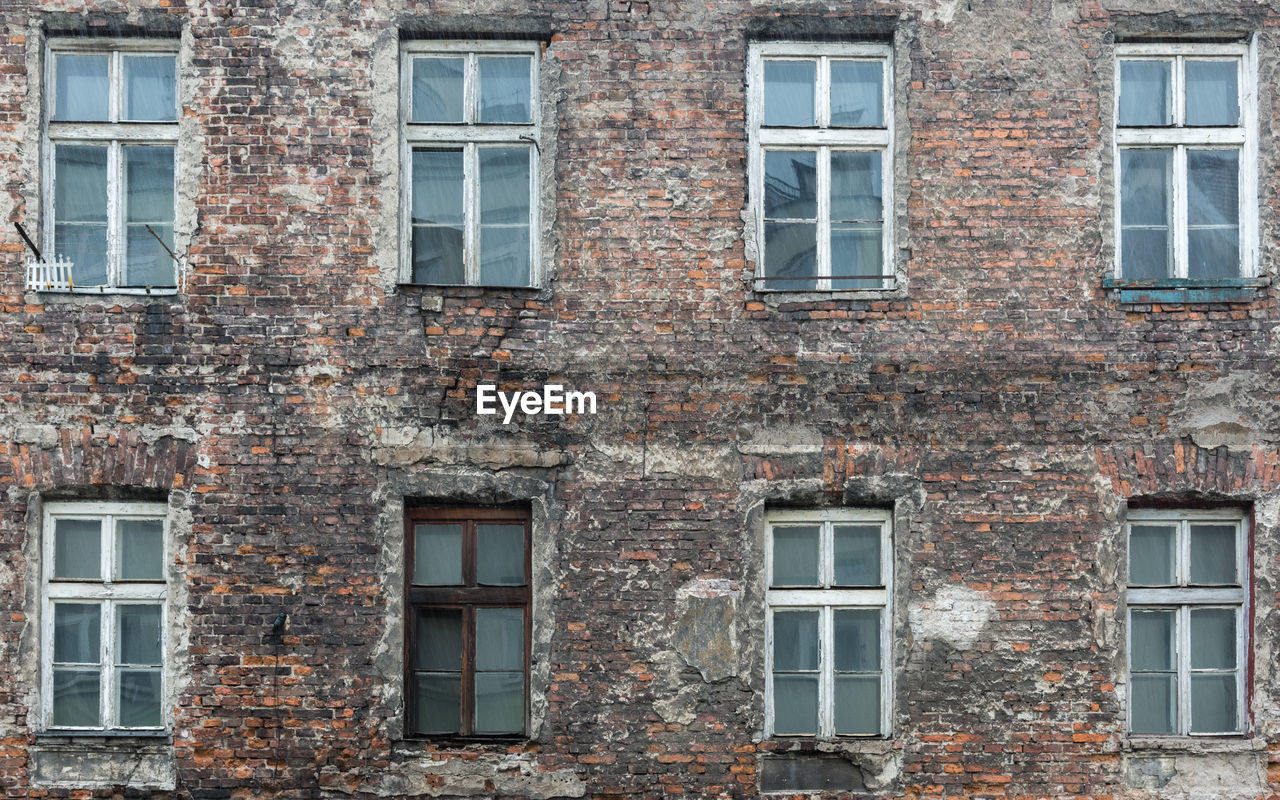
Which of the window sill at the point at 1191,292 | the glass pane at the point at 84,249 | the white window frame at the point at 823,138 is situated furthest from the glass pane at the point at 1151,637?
the glass pane at the point at 84,249

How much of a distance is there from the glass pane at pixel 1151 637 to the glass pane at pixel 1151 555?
0.19 metres

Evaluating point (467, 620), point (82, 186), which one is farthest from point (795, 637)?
point (82, 186)

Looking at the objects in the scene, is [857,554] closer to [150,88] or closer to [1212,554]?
[1212,554]

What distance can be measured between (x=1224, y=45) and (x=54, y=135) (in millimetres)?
7221

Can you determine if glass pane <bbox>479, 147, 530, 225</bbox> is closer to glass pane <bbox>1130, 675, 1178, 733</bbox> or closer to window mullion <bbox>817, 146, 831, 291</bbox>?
window mullion <bbox>817, 146, 831, 291</bbox>

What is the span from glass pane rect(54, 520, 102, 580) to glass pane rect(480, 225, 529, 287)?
279 centimetres

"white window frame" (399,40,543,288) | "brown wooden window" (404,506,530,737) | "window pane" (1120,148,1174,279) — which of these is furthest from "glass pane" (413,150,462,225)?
"window pane" (1120,148,1174,279)

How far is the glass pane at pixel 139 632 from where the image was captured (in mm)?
7070

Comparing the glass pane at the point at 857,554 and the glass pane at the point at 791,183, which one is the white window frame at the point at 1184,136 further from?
the glass pane at the point at 857,554

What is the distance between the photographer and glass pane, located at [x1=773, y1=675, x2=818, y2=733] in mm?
7094

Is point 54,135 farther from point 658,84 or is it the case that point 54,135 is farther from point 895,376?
point 895,376

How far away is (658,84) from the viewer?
7.18 metres

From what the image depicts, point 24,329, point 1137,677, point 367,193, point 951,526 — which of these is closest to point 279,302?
point 367,193

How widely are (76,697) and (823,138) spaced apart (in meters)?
5.64
